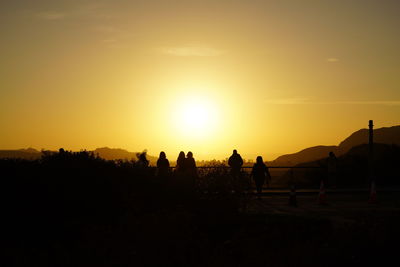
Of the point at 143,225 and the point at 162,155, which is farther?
the point at 162,155

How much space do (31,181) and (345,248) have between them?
23.8ft

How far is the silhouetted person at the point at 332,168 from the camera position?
3613 cm

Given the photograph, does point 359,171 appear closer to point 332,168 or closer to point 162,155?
point 332,168

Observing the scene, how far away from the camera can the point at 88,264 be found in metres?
11.3

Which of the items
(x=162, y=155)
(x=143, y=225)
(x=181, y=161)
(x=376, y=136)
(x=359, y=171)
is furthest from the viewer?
(x=376, y=136)

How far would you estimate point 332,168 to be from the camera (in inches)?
1446

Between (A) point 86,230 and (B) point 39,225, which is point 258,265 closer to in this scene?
(A) point 86,230

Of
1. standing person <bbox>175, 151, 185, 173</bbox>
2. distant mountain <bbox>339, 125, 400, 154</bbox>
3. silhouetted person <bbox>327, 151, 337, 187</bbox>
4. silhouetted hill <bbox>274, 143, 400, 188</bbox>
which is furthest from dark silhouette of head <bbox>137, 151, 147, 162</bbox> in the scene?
distant mountain <bbox>339, 125, 400, 154</bbox>

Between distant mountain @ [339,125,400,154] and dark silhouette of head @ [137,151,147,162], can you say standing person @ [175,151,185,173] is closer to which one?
dark silhouette of head @ [137,151,147,162]

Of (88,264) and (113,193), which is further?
(113,193)

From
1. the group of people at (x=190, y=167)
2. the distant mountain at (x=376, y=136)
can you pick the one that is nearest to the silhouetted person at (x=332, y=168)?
the group of people at (x=190, y=167)

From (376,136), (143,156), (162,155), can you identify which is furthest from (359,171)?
(376,136)

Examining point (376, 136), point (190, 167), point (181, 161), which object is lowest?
point (190, 167)

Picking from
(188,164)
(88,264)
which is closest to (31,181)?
(88,264)
